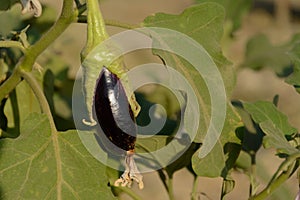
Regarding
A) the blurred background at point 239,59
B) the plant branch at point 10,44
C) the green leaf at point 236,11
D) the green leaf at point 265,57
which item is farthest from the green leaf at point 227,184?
the green leaf at point 236,11

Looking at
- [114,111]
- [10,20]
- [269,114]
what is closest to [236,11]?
[10,20]

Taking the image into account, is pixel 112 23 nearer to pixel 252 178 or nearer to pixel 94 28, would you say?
pixel 94 28

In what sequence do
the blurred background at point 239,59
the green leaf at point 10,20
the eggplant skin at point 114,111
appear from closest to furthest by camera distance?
the eggplant skin at point 114,111, the green leaf at point 10,20, the blurred background at point 239,59

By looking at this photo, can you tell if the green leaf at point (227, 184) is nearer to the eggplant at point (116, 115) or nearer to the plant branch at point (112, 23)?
the eggplant at point (116, 115)

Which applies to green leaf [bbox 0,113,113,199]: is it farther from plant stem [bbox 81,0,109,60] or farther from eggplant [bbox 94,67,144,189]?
plant stem [bbox 81,0,109,60]

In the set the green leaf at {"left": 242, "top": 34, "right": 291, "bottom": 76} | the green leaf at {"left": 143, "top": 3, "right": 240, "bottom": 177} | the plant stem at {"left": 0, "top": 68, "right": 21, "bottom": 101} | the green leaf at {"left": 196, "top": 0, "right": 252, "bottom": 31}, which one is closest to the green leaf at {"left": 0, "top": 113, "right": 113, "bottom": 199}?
the plant stem at {"left": 0, "top": 68, "right": 21, "bottom": 101}

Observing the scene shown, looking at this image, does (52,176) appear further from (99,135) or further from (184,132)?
(184,132)
